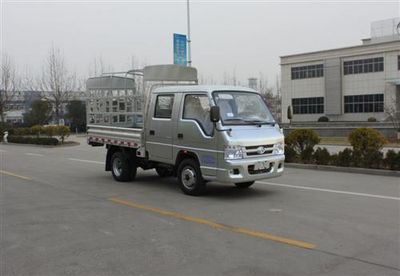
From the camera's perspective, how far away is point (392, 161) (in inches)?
521

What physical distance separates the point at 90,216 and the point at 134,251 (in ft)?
7.74

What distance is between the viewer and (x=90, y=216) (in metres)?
8.02

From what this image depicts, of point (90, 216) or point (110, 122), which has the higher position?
point (110, 122)

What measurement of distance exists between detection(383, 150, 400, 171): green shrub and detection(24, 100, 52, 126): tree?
47496mm

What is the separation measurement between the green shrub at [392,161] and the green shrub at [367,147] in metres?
0.21

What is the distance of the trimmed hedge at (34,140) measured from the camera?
98.2ft

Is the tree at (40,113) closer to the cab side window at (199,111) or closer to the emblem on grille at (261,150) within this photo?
the cab side window at (199,111)

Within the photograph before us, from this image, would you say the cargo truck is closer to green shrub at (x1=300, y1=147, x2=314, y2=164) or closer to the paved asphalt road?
the paved asphalt road

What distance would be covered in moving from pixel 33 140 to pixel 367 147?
23605mm

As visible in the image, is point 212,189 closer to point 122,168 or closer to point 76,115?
point 122,168

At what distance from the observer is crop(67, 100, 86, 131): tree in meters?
58.0

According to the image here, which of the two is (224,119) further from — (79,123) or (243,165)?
(79,123)

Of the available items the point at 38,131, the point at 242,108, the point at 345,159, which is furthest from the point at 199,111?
the point at 38,131

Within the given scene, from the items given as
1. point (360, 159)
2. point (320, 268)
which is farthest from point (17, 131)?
point (320, 268)
